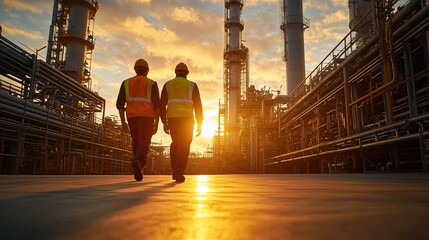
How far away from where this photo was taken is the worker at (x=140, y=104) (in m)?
4.14

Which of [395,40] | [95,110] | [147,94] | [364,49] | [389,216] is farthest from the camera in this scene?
[95,110]

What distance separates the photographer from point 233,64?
28766mm

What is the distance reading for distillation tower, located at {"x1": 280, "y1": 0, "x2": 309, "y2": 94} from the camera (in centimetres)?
2034

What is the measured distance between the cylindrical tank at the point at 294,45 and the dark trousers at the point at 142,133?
56.4 feet

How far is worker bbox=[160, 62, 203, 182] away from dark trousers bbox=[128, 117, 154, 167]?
220mm

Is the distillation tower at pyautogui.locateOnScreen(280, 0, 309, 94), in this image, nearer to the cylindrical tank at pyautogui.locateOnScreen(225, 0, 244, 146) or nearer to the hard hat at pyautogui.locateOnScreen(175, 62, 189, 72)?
the cylindrical tank at pyautogui.locateOnScreen(225, 0, 244, 146)

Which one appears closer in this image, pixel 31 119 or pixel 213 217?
pixel 213 217

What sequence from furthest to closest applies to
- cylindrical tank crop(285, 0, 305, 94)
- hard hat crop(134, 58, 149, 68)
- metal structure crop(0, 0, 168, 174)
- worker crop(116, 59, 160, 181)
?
cylindrical tank crop(285, 0, 305, 94)
metal structure crop(0, 0, 168, 174)
hard hat crop(134, 58, 149, 68)
worker crop(116, 59, 160, 181)

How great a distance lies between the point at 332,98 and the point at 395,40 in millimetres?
3942

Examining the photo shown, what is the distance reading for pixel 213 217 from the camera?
657 mm

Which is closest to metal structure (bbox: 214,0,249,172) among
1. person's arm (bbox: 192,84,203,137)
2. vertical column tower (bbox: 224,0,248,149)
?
vertical column tower (bbox: 224,0,248,149)

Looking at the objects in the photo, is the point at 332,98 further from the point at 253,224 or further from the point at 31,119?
the point at 253,224

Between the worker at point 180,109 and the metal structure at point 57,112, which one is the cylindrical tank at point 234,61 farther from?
the worker at point 180,109

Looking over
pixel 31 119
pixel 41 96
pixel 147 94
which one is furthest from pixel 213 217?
pixel 41 96
